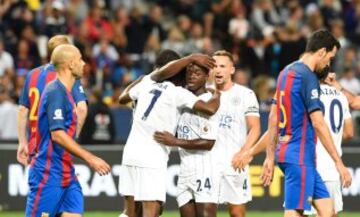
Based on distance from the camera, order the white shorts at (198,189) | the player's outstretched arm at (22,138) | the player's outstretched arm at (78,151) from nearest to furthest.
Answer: the player's outstretched arm at (78,151) → the white shorts at (198,189) → the player's outstretched arm at (22,138)

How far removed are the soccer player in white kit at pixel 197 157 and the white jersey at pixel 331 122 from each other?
3.98 ft

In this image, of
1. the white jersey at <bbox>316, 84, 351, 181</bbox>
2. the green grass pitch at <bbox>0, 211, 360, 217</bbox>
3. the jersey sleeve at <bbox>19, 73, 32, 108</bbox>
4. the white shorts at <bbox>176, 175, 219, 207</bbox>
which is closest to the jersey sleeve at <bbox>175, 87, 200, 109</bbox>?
the white shorts at <bbox>176, 175, 219, 207</bbox>

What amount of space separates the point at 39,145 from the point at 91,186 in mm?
7404

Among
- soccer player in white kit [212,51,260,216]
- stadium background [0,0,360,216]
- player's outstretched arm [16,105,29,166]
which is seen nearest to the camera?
player's outstretched arm [16,105,29,166]

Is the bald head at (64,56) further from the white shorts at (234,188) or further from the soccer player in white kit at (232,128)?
the white shorts at (234,188)

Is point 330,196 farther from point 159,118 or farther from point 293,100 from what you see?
point 159,118

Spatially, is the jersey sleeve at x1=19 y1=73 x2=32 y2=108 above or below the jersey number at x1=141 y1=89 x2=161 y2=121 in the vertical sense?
above

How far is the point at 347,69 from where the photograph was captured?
23.1m

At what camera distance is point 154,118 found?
12.0 m

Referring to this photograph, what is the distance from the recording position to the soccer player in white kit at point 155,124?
11.9 meters

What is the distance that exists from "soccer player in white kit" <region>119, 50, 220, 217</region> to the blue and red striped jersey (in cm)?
89

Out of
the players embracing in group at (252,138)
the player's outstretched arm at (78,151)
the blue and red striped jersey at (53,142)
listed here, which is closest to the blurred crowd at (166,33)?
the players embracing in group at (252,138)

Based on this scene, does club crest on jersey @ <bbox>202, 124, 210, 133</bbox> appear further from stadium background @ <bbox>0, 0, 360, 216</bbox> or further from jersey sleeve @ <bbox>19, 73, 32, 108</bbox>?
stadium background @ <bbox>0, 0, 360, 216</bbox>

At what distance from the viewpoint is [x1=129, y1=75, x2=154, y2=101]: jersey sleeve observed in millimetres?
12238
